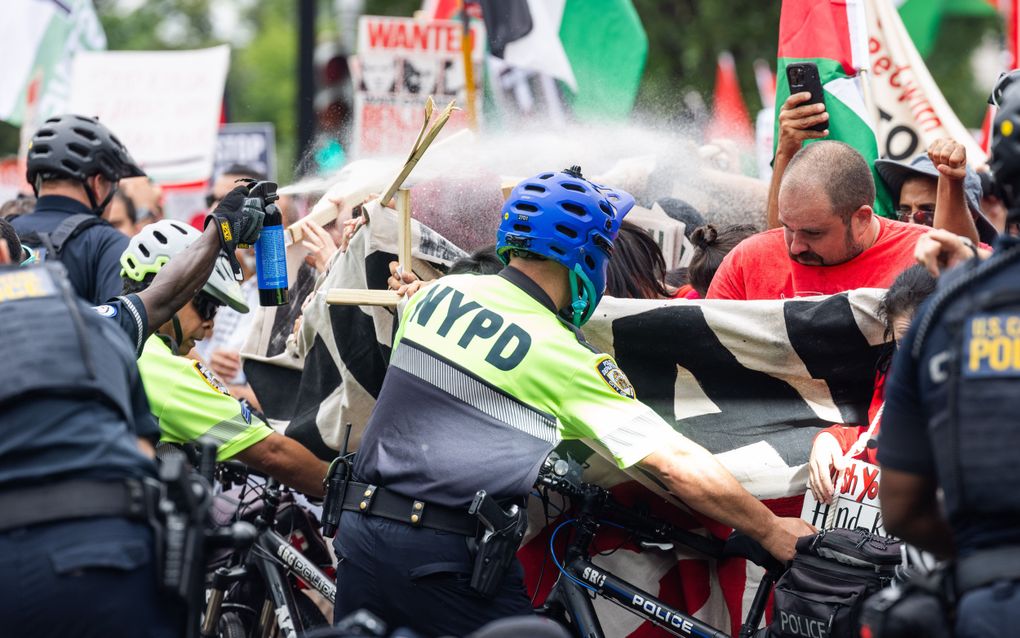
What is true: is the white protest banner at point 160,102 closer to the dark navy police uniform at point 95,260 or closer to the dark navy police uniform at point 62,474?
the dark navy police uniform at point 95,260

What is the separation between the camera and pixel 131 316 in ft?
15.1

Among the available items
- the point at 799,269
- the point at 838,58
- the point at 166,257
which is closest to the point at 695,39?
the point at 838,58

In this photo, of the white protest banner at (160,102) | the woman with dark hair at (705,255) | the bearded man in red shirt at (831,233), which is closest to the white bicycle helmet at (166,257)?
the woman with dark hair at (705,255)

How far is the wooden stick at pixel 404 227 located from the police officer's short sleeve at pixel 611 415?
140 cm

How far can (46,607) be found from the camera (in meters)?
3.25

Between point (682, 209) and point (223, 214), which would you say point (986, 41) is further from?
point (223, 214)

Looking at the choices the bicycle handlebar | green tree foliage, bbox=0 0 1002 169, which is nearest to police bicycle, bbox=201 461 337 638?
the bicycle handlebar

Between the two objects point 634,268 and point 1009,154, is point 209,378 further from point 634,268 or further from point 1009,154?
point 1009,154

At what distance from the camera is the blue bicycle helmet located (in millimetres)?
4480

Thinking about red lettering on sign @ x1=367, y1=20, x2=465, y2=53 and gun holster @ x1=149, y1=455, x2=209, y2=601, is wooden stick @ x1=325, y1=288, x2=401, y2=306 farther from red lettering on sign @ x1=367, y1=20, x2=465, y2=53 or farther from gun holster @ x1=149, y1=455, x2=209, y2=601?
red lettering on sign @ x1=367, y1=20, x2=465, y2=53

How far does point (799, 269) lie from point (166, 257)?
2.59 m

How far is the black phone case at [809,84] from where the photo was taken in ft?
20.8

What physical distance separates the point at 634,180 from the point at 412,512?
3.25 m

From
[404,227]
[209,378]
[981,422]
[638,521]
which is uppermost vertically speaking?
[981,422]
